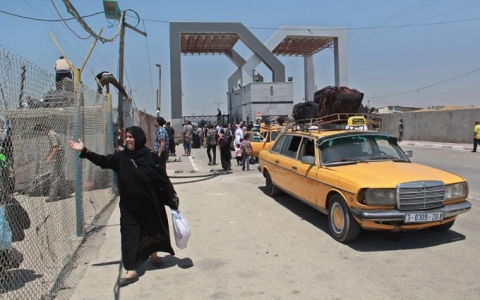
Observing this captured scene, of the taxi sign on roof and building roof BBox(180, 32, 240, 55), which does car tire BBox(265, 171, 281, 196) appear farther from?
building roof BBox(180, 32, 240, 55)

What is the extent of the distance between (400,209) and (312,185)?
1599mm

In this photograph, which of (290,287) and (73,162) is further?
(73,162)

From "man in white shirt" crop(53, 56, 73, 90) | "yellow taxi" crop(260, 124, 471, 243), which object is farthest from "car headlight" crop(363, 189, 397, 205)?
"man in white shirt" crop(53, 56, 73, 90)

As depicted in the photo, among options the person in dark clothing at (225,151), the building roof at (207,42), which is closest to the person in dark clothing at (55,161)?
the person in dark clothing at (225,151)

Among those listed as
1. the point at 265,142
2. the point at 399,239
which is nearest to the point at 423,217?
the point at 399,239

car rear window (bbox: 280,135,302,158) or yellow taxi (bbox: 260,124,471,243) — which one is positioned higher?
car rear window (bbox: 280,135,302,158)

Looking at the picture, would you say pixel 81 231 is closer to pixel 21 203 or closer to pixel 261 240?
pixel 21 203

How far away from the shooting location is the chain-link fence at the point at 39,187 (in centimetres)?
363

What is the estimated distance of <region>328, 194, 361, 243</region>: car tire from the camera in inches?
214

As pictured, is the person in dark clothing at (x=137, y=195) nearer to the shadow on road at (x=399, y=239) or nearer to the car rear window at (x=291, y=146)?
the shadow on road at (x=399, y=239)

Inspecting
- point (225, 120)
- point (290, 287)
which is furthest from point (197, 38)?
point (290, 287)

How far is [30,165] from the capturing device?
4.29 metres

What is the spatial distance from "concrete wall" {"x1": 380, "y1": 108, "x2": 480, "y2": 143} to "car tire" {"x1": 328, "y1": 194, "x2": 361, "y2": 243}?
875 inches

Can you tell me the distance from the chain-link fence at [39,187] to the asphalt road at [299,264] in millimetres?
506
